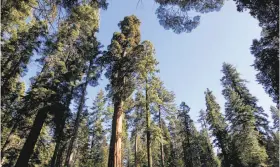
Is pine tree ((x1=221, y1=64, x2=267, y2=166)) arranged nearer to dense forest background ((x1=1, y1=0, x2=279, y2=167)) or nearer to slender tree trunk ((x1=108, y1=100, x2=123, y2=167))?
dense forest background ((x1=1, y1=0, x2=279, y2=167))

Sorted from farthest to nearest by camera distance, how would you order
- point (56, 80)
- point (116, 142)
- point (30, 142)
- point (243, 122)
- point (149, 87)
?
point (243, 122)
point (149, 87)
point (56, 80)
point (30, 142)
point (116, 142)

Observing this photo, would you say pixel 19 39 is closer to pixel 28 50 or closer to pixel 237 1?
pixel 28 50

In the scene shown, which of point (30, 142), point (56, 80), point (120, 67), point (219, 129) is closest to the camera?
point (120, 67)

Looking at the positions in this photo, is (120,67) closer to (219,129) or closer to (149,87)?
(149,87)

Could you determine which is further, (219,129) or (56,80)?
(219,129)

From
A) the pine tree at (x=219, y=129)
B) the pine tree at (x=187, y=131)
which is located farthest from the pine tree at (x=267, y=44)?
the pine tree at (x=187, y=131)

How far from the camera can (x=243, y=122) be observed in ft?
87.5

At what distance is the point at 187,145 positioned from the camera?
3647 cm

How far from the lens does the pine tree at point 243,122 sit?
81.0 ft

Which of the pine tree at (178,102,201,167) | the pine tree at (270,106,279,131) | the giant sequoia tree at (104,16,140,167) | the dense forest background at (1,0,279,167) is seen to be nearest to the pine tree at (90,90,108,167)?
the dense forest background at (1,0,279,167)

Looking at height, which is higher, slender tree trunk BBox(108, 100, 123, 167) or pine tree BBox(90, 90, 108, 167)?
pine tree BBox(90, 90, 108, 167)

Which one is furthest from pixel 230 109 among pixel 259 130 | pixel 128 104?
pixel 128 104

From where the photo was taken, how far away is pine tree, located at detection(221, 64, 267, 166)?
81.0ft

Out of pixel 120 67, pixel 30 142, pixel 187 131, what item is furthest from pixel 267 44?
pixel 187 131
